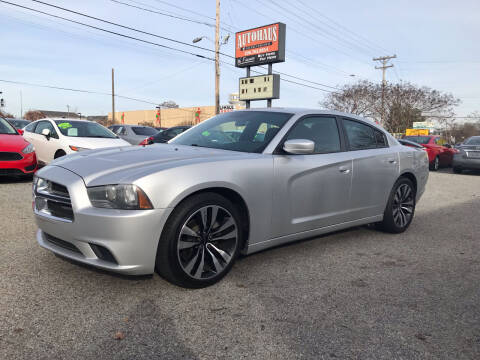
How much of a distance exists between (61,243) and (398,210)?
401 centimetres

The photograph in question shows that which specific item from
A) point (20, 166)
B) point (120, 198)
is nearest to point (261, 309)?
point (120, 198)

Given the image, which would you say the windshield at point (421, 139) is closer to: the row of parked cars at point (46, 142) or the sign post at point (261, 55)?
the sign post at point (261, 55)

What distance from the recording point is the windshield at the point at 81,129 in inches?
365

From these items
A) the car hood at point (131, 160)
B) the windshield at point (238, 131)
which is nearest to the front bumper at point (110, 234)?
the car hood at point (131, 160)

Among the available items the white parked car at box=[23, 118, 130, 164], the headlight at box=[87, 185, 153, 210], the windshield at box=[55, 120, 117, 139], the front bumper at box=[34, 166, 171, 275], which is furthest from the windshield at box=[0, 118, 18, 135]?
the headlight at box=[87, 185, 153, 210]

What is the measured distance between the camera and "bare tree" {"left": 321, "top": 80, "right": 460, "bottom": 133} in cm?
4266

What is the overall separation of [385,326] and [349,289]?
2.07ft

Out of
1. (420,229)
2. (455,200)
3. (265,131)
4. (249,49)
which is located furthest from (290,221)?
(249,49)

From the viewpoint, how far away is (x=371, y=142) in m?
4.76

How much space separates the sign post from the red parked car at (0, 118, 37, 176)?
55.8 feet

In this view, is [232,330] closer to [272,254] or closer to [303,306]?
[303,306]

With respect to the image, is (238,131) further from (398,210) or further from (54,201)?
(398,210)

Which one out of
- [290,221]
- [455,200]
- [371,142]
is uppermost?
[371,142]

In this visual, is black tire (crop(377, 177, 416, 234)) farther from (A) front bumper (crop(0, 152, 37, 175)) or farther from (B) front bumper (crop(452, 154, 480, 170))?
(B) front bumper (crop(452, 154, 480, 170))
